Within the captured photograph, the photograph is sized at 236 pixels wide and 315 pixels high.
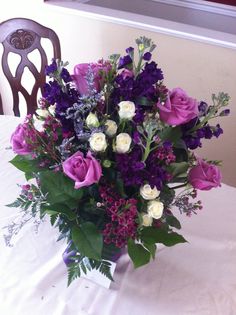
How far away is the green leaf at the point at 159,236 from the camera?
0.70 m

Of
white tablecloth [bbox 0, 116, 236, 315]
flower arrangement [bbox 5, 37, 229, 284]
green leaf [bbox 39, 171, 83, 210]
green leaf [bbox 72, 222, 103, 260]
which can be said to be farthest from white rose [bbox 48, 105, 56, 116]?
white tablecloth [bbox 0, 116, 236, 315]

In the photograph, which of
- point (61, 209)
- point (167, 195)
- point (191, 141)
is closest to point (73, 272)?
point (61, 209)

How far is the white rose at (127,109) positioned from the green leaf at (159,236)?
0.22 metres

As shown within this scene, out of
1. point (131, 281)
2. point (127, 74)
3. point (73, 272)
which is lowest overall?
point (131, 281)

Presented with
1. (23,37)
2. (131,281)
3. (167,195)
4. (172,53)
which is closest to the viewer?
(167,195)

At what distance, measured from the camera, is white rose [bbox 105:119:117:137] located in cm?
65

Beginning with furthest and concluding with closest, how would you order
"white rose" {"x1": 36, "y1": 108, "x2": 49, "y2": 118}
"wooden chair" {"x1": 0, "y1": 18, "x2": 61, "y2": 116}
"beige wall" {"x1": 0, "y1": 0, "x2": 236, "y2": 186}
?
1. "beige wall" {"x1": 0, "y1": 0, "x2": 236, "y2": 186}
2. "wooden chair" {"x1": 0, "y1": 18, "x2": 61, "y2": 116}
3. "white rose" {"x1": 36, "y1": 108, "x2": 49, "y2": 118}

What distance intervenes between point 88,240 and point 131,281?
0.70 feet

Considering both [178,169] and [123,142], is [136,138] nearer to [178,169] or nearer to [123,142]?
[123,142]

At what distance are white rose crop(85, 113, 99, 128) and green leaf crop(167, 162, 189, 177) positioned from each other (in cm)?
16

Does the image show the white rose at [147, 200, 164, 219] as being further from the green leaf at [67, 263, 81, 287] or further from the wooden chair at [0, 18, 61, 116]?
the wooden chair at [0, 18, 61, 116]

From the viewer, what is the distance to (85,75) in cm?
71

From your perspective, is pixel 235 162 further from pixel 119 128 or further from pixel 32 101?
pixel 119 128

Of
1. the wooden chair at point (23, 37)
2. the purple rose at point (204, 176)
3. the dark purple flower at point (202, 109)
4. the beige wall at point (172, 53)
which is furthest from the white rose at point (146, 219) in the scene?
the beige wall at point (172, 53)
